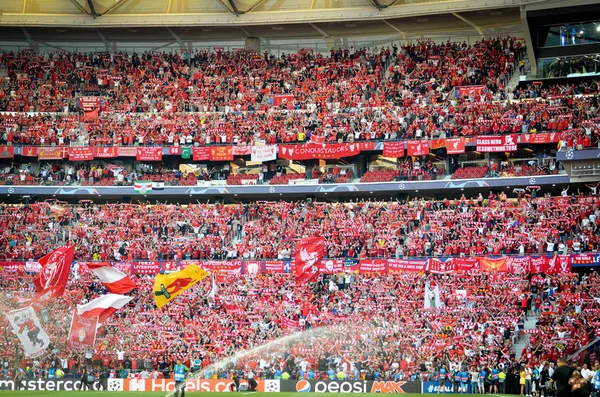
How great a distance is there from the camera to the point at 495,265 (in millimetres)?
44875

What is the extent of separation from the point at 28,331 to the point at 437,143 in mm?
28310

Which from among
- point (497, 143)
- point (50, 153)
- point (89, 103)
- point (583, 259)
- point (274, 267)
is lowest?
point (274, 267)

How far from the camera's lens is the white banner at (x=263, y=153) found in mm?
57188

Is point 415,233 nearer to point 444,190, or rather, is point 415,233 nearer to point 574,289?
point 444,190

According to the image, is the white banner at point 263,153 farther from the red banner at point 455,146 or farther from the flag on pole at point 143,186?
the red banner at point 455,146

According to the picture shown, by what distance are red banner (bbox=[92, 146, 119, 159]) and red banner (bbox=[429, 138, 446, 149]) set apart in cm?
2134

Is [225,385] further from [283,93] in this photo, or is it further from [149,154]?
[283,93]

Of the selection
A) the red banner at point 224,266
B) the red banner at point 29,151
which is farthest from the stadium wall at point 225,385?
the red banner at point 29,151

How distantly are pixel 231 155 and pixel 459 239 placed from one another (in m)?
17.3

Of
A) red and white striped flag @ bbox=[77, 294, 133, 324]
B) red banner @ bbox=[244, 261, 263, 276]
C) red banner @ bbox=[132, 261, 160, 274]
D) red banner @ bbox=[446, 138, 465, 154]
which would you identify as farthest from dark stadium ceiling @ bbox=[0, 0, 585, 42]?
red and white striped flag @ bbox=[77, 294, 133, 324]

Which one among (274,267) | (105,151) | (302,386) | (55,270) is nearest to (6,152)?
(105,151)

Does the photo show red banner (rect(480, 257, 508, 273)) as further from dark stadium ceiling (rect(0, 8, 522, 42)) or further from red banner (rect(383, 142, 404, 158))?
dark stadium ceiling (rect(0, 8, 522, 42))

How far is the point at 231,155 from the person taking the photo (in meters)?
57.8

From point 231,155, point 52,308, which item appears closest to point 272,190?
point 231,155
